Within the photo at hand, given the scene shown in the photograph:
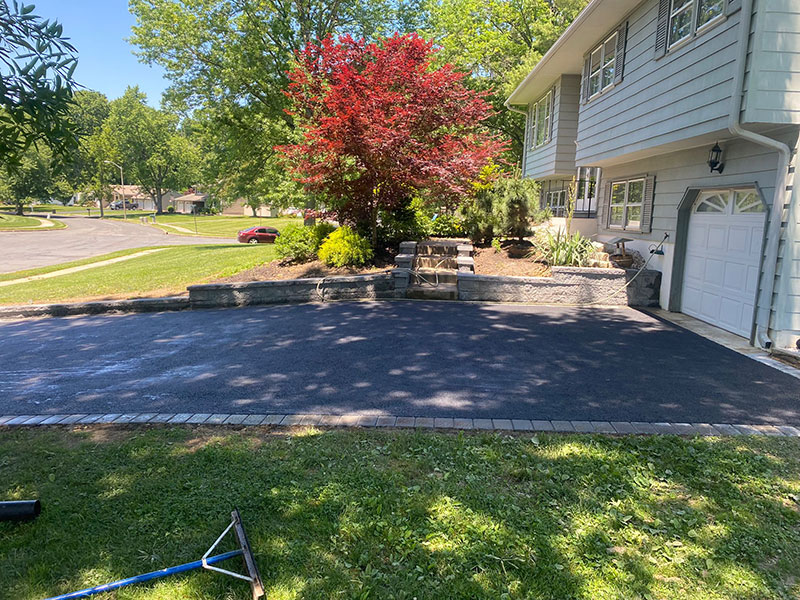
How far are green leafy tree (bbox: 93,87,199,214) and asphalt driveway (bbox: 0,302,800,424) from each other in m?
61.7

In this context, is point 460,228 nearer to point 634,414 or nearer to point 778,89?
point 778,89

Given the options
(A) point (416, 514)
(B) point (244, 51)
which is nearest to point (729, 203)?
(A) point (416, 514)

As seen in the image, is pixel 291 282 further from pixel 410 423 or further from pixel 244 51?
pixel 244 51

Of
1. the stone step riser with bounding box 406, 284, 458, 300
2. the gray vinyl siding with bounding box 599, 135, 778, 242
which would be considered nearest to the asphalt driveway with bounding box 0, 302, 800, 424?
the stone step riser with bounding box 406, 284, 458, 300

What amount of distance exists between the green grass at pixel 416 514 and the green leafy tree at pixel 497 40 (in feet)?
79.8

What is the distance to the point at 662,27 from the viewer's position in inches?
348

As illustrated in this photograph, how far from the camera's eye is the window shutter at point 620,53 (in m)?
10.6

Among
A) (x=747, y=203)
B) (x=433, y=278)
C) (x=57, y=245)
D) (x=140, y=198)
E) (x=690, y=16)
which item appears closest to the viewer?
(x=747, y=203)

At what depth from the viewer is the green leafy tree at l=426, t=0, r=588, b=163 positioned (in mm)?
25656

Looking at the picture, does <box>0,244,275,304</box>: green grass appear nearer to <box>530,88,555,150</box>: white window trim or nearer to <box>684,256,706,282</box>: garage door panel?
<box>684,256,706,282</box>: garage door panel

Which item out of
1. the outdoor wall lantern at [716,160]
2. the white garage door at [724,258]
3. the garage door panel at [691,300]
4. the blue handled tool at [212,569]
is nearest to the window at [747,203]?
the white garage door at [724,258]

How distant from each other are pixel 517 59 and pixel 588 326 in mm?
23354

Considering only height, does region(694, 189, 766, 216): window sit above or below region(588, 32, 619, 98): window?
below

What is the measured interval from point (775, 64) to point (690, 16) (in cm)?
254
